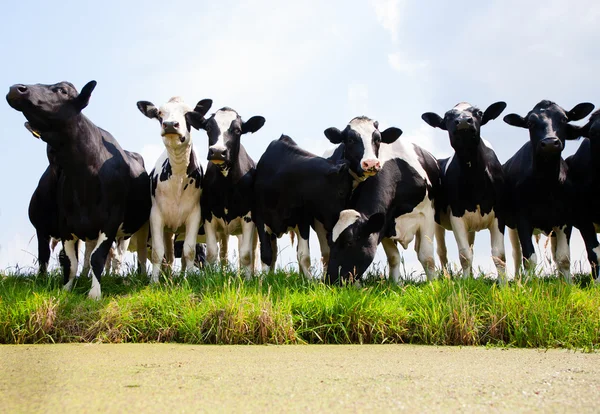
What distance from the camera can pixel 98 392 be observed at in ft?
12.6

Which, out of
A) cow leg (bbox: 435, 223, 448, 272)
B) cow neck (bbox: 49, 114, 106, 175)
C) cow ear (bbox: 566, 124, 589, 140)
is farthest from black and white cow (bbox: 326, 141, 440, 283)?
cow neck (bbox: 49, 114, 106, 175)

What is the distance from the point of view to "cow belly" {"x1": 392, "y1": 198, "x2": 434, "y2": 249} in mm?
9539

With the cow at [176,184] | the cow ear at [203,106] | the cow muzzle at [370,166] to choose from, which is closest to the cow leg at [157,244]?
the cow at [176,184]

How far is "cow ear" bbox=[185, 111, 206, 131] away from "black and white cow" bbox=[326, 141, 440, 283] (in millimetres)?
2565

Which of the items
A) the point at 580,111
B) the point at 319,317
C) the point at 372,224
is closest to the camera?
the point at 319,317

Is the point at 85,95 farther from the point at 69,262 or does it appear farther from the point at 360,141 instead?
the point at 360,141

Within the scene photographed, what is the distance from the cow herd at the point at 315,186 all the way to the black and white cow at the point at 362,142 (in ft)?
0.07

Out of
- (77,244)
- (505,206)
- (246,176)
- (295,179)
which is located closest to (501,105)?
(505,206)

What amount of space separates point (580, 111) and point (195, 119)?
19.0 feet

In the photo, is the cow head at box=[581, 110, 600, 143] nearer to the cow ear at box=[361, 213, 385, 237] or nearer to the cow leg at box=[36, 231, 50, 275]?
the cow ear at box=[361, 213, 385, 237]

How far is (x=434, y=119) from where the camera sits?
9883 mm

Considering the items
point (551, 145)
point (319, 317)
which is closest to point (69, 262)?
point (319, 317)

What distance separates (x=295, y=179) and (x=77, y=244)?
342 cm

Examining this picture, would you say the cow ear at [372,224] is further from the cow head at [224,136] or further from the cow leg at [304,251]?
the cow head at [224,136]
